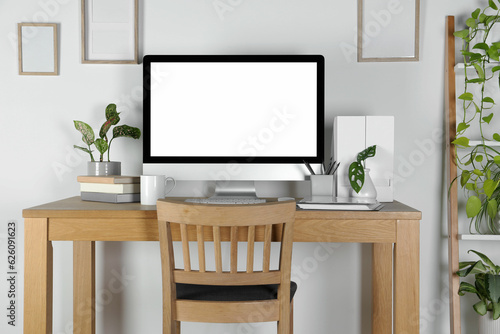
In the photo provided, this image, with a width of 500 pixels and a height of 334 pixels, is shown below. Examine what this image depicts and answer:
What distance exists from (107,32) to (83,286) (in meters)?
1.14

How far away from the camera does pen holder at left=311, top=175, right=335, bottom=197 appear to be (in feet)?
5.83

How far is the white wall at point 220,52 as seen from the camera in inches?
82.9

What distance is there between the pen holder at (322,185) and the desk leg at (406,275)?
35 cm

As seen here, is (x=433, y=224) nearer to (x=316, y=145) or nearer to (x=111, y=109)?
(x=316, y=145)

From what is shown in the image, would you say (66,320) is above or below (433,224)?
below

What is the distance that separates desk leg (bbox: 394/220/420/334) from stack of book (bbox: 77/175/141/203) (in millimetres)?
961

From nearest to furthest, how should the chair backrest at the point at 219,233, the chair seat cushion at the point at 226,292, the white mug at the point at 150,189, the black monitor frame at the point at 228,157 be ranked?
the chair backrest at the point at 219,233 < the chair seat cushion at the point at 226,292 < the white mug at the point at 150,189 < the black monitor frame at the point at 228,157

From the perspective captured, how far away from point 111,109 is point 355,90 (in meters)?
1.08

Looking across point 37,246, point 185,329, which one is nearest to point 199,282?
point 37,246

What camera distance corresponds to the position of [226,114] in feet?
6.06

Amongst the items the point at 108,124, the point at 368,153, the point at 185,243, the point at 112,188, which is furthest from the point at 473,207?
the point at 108,124

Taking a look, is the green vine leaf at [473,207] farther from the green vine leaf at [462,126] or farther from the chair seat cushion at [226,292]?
the chair seat cushion at [226,292]

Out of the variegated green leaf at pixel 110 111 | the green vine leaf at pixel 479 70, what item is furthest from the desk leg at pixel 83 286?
the green vine leaf at pixel 479 70

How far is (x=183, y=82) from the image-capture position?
72.8 inches
